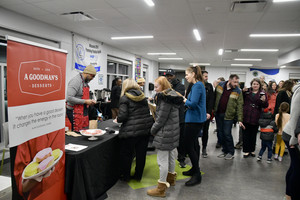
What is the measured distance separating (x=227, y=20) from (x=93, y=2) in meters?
2.57

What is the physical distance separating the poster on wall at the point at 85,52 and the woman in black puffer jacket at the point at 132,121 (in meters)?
3.83

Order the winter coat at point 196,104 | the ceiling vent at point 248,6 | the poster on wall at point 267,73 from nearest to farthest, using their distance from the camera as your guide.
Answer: the winter coat at point 196,104 → the ceiling vent at point 248,6 → the poster on wall at point 267,73

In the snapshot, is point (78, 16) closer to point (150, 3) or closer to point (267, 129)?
point (150, 3)

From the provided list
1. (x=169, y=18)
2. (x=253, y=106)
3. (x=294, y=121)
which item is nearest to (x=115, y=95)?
(x=169, y=18)

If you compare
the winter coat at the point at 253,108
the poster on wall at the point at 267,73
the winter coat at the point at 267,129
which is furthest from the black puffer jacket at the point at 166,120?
the poster on wall at the point at 267,73

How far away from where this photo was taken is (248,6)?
3.45 meters

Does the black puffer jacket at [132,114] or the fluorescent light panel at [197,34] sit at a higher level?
the fluorescent light panel at [197,34]

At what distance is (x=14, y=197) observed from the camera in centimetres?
137

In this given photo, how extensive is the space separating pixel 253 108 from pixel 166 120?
2.16 meters

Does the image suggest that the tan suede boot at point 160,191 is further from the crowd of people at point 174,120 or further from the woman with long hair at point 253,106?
the woman with long hair at point 253,106

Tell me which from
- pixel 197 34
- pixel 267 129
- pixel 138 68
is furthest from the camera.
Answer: pixel 138 68

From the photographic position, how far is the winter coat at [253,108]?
12.3 ft

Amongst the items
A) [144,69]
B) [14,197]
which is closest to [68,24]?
[14,197]

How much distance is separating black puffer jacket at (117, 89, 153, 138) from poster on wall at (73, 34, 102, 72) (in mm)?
3854
